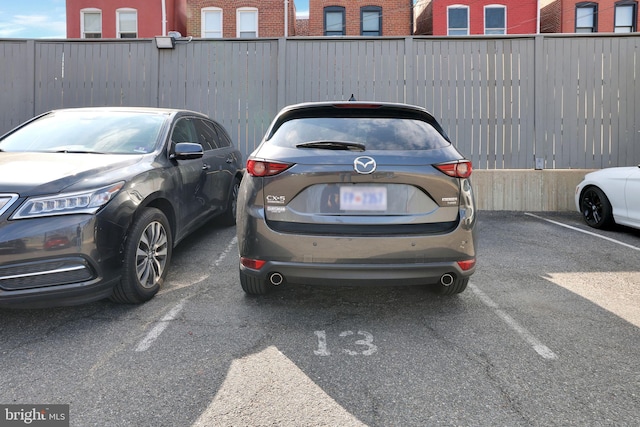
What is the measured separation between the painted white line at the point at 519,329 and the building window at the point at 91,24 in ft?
70.1

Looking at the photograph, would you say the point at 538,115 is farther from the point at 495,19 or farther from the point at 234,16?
the point at 234,16

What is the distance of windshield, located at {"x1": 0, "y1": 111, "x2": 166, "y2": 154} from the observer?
395cm

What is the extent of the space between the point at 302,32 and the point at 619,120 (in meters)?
18.8

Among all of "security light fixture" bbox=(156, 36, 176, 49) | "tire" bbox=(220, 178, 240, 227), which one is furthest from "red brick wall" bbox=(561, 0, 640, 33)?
"tire" bbox=(220, 178, 240, 227)

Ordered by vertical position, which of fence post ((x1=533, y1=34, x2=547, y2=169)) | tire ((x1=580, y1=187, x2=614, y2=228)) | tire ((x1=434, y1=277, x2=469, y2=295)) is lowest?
tire ((x1=434, y1=277, x2=469, y2=295))

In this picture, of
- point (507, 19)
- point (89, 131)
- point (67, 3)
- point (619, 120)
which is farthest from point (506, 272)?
point (67, 3)

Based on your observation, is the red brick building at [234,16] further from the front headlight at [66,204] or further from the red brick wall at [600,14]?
the front headlight at [66,204]

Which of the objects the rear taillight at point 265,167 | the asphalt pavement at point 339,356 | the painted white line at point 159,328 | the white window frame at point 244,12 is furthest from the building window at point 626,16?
the painted white line at point 159,328

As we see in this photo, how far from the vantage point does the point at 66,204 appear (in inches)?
113

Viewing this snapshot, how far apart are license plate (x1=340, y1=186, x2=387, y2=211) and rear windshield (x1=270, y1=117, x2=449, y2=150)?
0.33 m

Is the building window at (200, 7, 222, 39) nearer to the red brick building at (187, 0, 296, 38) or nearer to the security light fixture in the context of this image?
the red brick building at (187, 0, 296, 38)

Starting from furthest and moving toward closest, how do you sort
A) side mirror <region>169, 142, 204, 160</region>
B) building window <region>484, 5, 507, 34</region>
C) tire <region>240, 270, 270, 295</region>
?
building window <region>484, 5, 507, 34</region>
side mirror <region>169, 142, 204, 160</region>
tire <region>240, 270, 270, 295</region>

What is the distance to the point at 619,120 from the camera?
8.77 m

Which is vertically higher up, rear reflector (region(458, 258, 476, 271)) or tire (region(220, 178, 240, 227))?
tire (region(220, 178, 240, 227))
